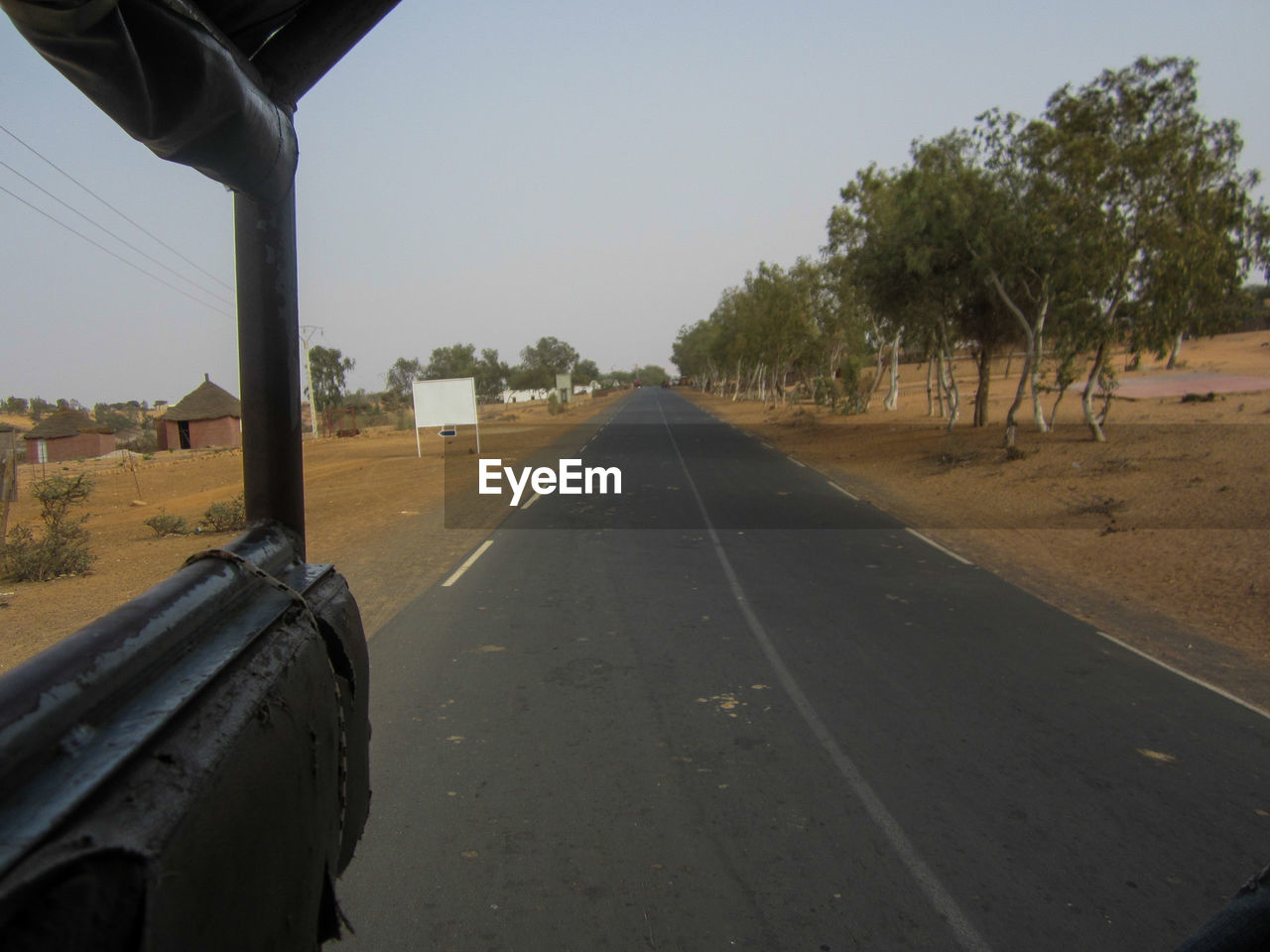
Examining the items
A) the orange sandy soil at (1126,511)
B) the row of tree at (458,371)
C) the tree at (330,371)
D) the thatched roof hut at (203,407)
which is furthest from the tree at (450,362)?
the orange sandy soil at (1126,511)

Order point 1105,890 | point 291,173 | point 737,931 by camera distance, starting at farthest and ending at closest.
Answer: point 1105,890 → point 737,931 → point 291,173

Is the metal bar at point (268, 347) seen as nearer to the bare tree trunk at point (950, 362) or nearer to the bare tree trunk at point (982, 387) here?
the bare tree trunk at point (950, 362)

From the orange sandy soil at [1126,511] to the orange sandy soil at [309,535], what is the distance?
7.24 m

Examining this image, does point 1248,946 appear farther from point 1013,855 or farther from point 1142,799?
point 1142,799

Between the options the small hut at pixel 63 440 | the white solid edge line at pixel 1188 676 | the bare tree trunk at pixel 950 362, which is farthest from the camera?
the small hut at pixel 63 440

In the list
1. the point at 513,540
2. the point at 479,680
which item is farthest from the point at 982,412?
the point at 479,680

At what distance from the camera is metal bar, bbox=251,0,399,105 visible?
1.91 metres

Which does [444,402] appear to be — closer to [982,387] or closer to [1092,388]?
[982,387]

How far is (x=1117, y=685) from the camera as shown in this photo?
21.1ft

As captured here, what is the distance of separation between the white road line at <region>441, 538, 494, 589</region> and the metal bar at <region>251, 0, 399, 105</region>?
8.20m

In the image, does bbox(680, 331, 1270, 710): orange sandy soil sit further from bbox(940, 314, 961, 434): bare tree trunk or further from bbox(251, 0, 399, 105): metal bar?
bbox(251, 0, 399, 105): metal bar

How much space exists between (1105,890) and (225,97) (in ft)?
13.7

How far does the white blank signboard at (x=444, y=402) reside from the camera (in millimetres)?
31359

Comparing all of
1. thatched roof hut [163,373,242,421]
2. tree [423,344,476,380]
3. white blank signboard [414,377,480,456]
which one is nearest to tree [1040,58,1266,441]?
white blank signboard [414,377,480,456]
